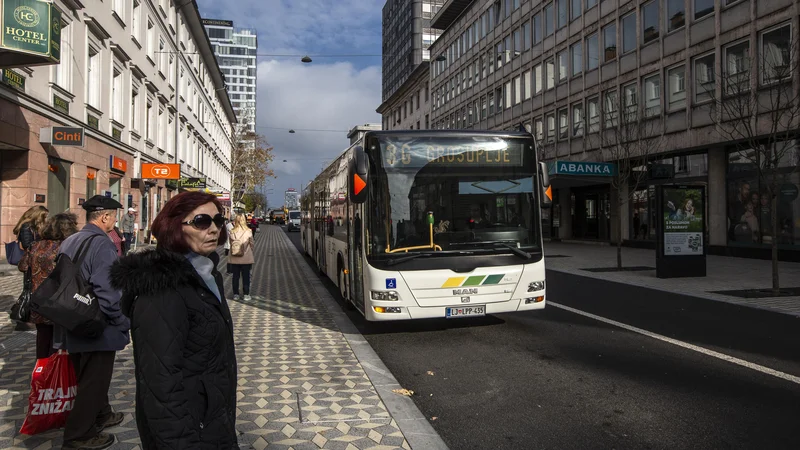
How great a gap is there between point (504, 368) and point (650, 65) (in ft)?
75.0

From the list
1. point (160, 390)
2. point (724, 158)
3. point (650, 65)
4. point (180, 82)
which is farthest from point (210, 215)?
point (180, 82)

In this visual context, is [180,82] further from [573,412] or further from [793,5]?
[573,412]

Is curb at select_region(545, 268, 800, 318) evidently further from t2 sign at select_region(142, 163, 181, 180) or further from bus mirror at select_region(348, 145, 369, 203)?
t2 sign at select_region(142, 163, 181, 180)

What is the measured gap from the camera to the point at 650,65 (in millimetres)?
24812

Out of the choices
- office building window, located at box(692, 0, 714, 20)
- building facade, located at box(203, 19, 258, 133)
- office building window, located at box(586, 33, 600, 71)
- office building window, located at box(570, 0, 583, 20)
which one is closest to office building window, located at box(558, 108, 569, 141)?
office building window, located at box(586, 33, 600, 71)

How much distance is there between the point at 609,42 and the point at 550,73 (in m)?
6.00

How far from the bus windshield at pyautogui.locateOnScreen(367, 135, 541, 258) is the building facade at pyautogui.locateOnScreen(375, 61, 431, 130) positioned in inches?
1873

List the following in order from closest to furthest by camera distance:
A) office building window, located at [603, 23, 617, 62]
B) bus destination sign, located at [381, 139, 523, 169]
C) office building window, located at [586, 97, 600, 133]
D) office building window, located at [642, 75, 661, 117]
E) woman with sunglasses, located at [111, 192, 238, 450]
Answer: woman with sunglasses, located at [111, 192, 238, 450] → bus destination sign, located at [381, 139, 523, 169] → office building window, located at [642, 75, 661, 117] → office building window, located at [603, 23, 617, 62] → office building window, located at [586, 97, 600, 133]

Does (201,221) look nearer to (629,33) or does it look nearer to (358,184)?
(358,184)

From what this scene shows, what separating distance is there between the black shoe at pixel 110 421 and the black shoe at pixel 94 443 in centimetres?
23

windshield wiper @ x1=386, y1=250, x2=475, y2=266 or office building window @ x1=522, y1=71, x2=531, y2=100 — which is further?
office building window @ x1=522, y1=71, x2=531, y2=100

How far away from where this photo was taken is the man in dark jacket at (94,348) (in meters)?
3.57

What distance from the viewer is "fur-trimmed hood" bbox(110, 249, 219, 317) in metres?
2.04

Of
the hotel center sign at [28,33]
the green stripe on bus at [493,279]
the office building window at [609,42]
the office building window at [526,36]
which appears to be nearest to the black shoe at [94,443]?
the green stripe on bus at [493,279]
